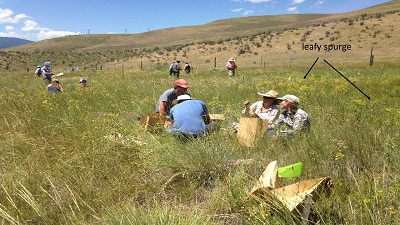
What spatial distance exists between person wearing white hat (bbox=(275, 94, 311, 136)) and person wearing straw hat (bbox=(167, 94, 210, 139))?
1.07 meters

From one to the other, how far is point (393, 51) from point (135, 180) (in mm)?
35726

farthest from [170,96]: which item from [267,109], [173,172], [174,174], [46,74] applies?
[46,74]

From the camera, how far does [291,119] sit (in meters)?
5.35

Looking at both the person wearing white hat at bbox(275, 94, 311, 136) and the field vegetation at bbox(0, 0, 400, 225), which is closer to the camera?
the field vegetation at bbox(0, 0, 400, 225)

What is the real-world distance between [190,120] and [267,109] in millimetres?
1814

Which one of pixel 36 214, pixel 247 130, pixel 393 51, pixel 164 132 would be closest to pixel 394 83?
pixel 247 130

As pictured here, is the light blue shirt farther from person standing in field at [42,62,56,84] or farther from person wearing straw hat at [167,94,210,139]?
person standing in field at [42,62,56,84]

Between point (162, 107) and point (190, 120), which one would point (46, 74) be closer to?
point (162, 107)

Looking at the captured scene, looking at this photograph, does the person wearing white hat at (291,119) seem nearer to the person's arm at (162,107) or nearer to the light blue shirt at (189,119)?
the light blue shirt at (189,119)

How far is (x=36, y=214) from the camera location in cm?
278

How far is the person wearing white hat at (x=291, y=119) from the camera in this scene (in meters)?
4.77

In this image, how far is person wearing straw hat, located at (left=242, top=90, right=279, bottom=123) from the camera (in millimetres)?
5805

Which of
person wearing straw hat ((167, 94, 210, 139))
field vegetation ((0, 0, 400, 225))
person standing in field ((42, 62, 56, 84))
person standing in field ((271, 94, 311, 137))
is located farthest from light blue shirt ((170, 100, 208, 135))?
person standing in field ((42, 62, 56, 84))

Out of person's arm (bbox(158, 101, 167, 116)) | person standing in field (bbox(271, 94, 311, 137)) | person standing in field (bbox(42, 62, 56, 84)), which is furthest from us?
person standing in field (bbox(42, 62, 56, 84))
